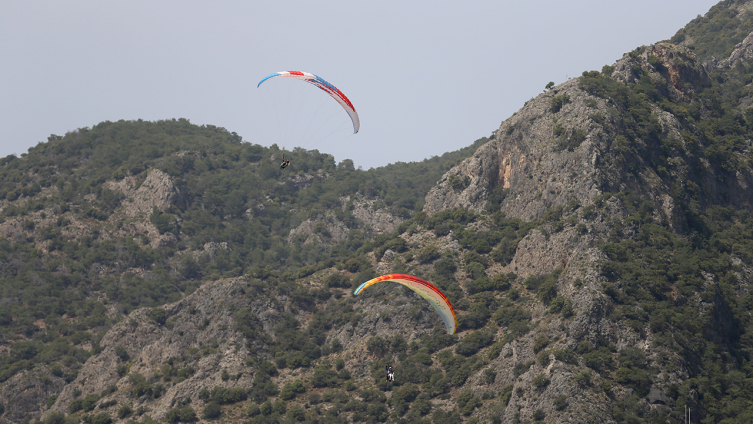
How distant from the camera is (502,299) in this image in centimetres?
9981

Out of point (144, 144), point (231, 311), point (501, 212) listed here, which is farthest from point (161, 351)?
point (144, 144)

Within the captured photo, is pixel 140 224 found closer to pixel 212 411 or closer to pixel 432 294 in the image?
pixel 212 411

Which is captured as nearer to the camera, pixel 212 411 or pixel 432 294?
pixel 432 294

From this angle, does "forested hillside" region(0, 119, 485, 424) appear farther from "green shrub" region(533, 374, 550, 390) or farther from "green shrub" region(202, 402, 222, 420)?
"green shrub" region(533, 374, 550, 390)

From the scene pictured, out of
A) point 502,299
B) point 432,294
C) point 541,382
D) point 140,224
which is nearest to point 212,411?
point 502,299

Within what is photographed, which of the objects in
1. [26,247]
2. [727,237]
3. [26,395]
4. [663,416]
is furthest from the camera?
[26,247]

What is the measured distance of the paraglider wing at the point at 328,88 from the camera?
263 feet

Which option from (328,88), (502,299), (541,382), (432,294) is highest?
(328,88)

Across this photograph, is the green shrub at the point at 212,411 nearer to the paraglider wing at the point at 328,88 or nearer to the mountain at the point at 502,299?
the mountain at the point at 502,299

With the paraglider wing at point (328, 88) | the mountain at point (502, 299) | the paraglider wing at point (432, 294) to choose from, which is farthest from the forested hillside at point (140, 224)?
the paraglider wing at point (432, 294)

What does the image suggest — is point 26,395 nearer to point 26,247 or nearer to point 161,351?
point 161,351

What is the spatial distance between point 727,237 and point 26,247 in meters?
113

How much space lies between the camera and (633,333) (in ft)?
267

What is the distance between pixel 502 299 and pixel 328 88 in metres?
34.4
